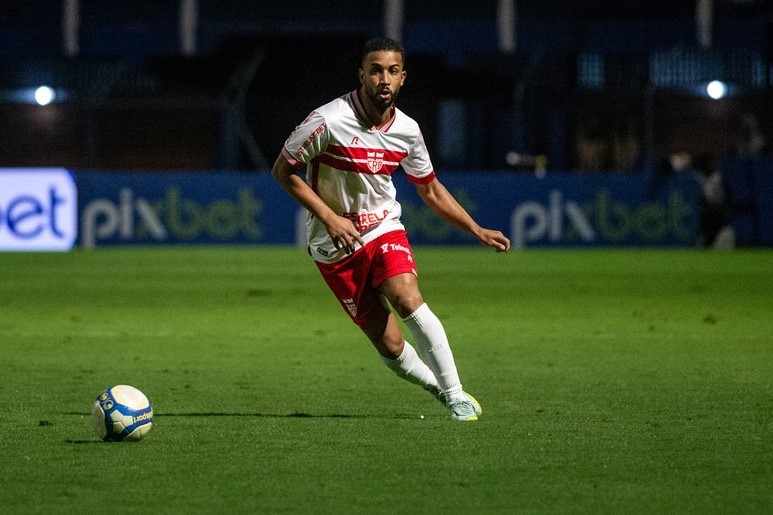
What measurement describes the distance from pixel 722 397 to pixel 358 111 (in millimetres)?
2731

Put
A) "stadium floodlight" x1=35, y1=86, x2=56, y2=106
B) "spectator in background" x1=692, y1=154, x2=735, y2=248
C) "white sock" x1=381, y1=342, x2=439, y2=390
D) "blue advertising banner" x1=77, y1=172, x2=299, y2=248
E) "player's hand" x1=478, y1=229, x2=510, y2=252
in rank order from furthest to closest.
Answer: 1. "stadium floodlight" x1=35, y1=86, x2=56, y2=106
2. "spectator in background" x1=692, y1=154, x2=735, y2=248
3. "blue advertising banner" x1=77, y1=172, x2=299, y2=248
4. "player's hand" x1=478, y1=229, x2=510, y2=252
5. "white sock" x1=381, y1=342, x2=439, y2=390

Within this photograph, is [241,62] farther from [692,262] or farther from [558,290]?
[558,290]

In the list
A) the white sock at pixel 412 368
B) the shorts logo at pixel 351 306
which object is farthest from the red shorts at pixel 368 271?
the white sock at pixel 412 368

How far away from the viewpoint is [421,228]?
25250 millimetres

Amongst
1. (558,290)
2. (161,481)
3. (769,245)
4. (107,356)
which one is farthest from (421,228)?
(161,481)

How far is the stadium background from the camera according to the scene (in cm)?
2489

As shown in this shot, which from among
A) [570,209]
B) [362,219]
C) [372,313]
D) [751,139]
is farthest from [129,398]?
[751,139]

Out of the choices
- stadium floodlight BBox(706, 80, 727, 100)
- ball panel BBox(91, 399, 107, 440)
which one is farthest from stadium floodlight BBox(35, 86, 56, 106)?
ball panel BBox(91, 399, 107, 440)

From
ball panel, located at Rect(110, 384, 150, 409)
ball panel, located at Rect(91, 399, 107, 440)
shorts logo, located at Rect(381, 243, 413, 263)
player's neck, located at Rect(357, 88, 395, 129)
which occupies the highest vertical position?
player's neck, located at Rect(357, 88, 395, 129)

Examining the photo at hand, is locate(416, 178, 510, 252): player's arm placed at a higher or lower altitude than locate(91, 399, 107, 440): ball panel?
higher

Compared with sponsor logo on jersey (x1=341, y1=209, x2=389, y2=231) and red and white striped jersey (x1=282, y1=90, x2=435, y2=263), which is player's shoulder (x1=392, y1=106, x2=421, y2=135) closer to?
red and white striped jersey (x1=282, y1=90, x2=435, y2=263)

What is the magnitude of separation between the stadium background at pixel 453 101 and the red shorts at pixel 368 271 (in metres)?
17.4

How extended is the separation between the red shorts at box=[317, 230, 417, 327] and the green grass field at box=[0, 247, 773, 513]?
0.58m

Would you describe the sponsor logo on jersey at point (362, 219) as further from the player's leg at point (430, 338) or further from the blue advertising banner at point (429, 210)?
the blue advertising banner at point (429, 210)
